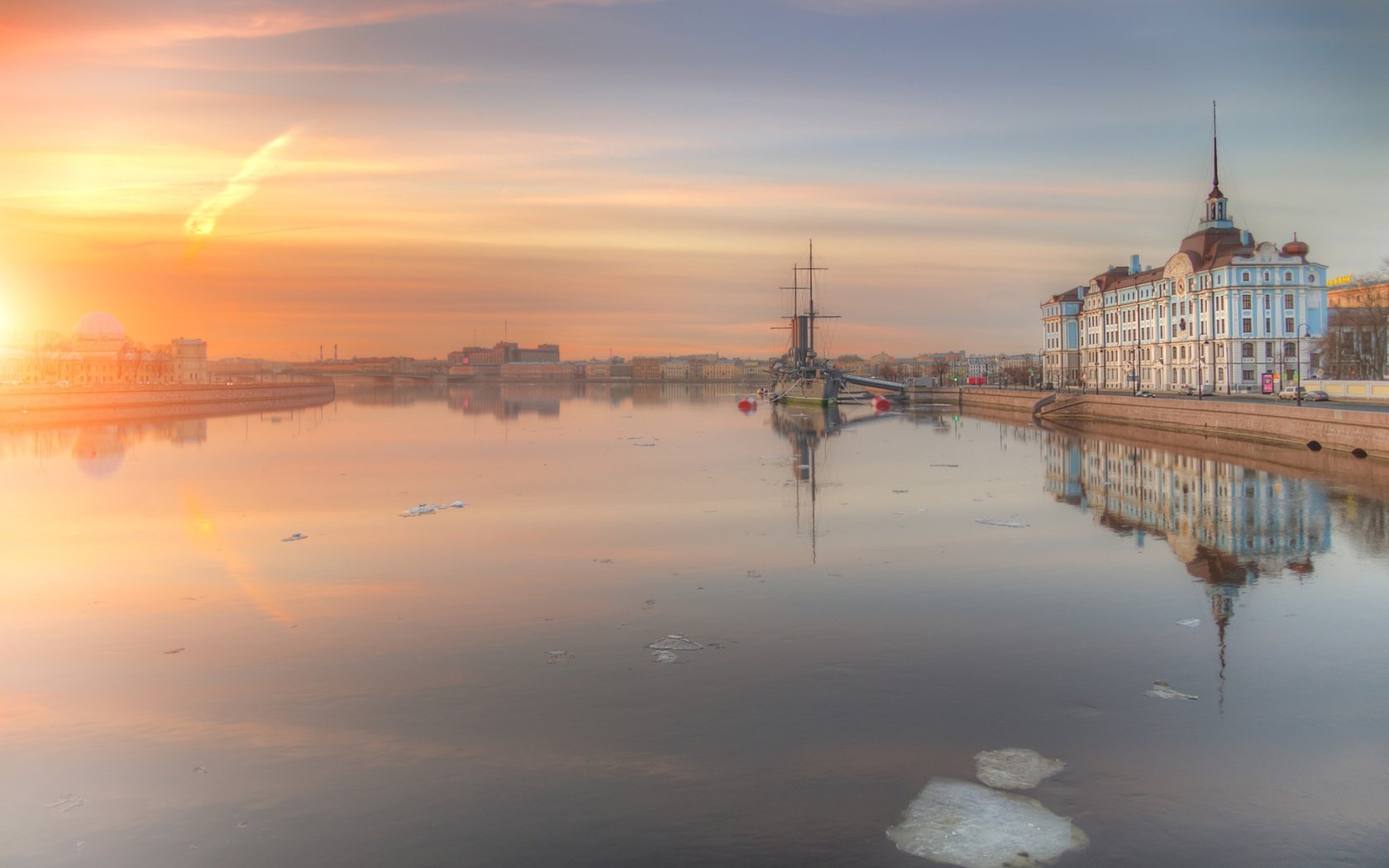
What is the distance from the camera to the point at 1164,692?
33.0 feet

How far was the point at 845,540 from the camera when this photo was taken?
1925 centimetres

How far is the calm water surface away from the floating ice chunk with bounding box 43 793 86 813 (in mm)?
30

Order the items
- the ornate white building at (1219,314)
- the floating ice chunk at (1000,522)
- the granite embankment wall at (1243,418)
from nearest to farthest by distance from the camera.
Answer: the floating ice chunk at (1000,522), the granite embankment wall at (1243,418), the ornate white building at (1219,314)

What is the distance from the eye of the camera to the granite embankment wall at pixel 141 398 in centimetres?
A: 7388

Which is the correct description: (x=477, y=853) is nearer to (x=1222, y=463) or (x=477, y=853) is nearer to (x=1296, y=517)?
(x=1296, y=517)

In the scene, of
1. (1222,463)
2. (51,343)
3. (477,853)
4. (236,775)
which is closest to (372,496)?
(236,775)

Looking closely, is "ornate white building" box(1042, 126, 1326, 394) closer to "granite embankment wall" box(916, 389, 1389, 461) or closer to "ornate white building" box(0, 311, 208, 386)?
"granite embankment wall" box(916, 389, 1389, 461)

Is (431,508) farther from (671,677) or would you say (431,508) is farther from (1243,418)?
(1243,418)

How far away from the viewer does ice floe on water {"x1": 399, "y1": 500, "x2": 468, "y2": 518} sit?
2270cm

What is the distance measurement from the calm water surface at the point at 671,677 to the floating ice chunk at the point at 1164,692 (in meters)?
0.13

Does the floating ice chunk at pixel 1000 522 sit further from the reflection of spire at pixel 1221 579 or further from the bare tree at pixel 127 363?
the bare tree at pixel 127 363

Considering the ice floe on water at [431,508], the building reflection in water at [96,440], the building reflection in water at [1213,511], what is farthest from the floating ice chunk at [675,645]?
the building reflection in water at [96,440]

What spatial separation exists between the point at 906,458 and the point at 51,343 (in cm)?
15300

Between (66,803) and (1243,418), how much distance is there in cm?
4610
